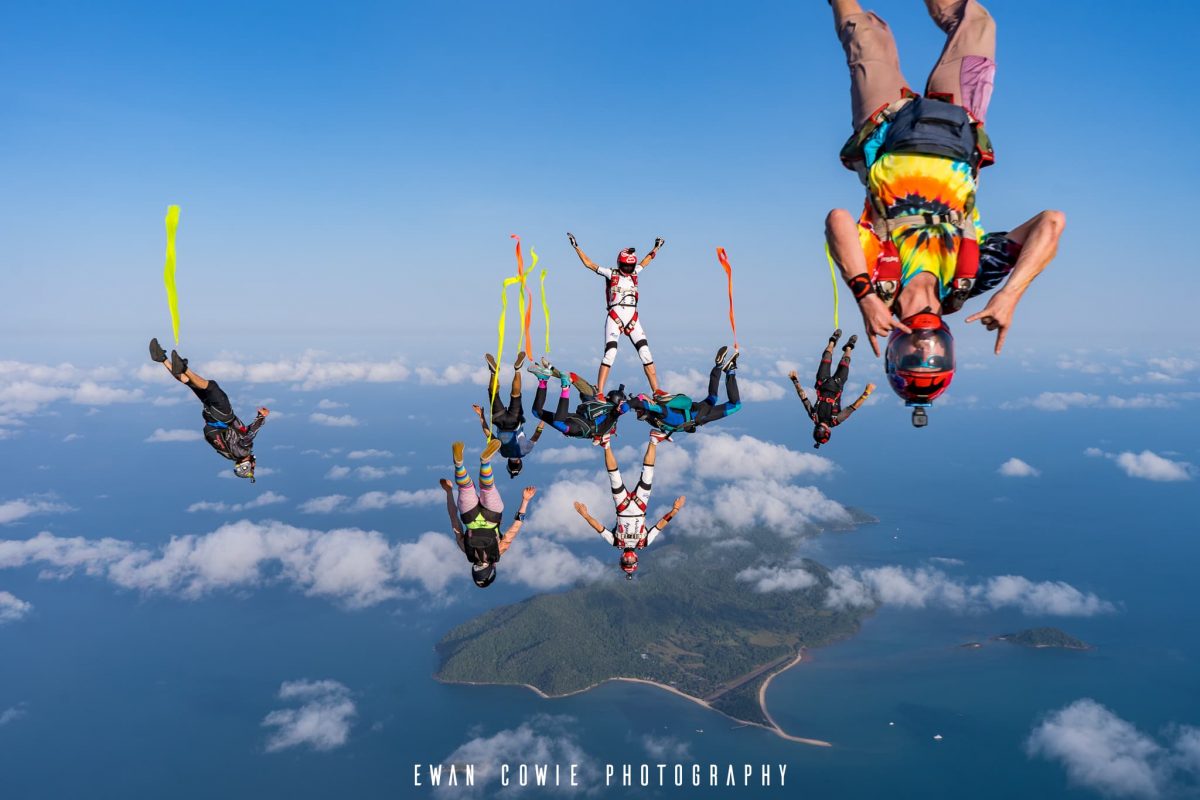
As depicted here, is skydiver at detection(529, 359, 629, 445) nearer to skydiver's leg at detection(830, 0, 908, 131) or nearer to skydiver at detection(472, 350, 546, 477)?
skydiver at detection(472, 350, 546, 477)

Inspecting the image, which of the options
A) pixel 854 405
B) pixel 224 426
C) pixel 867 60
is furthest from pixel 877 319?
pixel 224 426

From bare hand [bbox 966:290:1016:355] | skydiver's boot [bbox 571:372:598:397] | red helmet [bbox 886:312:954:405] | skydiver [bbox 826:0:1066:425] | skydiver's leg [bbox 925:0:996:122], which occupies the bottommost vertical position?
skydiver's boot [bbox 571:372:598:397]

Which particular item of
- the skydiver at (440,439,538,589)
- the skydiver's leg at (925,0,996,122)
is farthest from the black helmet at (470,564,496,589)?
the skydiver's leg at (925,0,996,122)

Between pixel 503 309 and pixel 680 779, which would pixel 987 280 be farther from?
pixel 680 779

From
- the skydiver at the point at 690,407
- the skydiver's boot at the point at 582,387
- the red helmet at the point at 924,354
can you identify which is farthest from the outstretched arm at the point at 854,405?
the red helmet at the point at 924,354

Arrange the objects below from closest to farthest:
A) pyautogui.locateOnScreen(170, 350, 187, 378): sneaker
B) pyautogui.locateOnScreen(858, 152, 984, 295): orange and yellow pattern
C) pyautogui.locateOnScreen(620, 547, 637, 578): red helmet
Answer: pyautogui.locateOnScreen(858, 152, 984, 295): orange and yellow pattern → pyautogui.locateOnScreen(170, 350, 187, 378): sneaker → pyautogui.locateOnScreen(620, 547, 637, 578): red helmet
